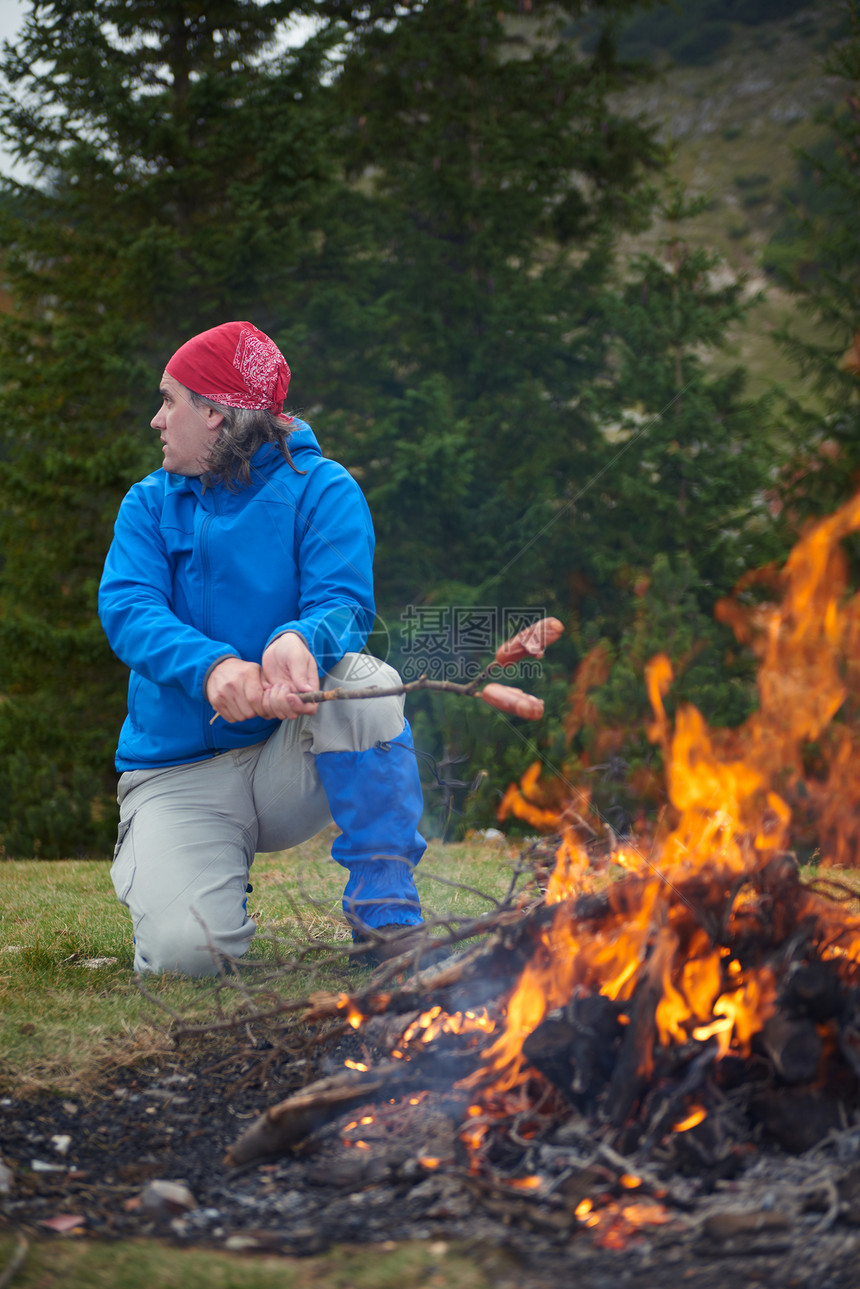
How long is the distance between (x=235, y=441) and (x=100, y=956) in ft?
5.61

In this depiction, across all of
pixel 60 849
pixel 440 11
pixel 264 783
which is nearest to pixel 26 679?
pixel 60 849

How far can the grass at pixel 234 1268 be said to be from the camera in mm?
1349

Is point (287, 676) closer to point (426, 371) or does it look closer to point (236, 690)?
point (236, 690)

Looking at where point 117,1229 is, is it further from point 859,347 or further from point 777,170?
point 777,170

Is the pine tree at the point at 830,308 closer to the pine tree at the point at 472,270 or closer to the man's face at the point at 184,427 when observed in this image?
the pine tree at the point at 472,270

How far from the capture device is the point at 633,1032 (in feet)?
→ 5.68

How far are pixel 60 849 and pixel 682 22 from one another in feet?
256

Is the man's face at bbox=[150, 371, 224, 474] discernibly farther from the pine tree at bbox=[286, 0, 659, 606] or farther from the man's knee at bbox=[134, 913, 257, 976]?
the pine tree at bbox=[286, 0, 659, 606]

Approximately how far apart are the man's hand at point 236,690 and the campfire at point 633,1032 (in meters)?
0.78

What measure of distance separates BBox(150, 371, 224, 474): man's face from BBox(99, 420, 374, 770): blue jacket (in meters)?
0.09

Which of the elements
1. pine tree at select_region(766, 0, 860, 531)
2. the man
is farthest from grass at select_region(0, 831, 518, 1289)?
pine tree at select_region(766, 0, 860, 531)

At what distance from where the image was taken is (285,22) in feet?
27.8

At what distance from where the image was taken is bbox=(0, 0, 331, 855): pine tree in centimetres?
762

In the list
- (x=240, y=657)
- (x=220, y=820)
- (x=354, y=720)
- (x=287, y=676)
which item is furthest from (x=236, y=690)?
(x=220, y=820)
